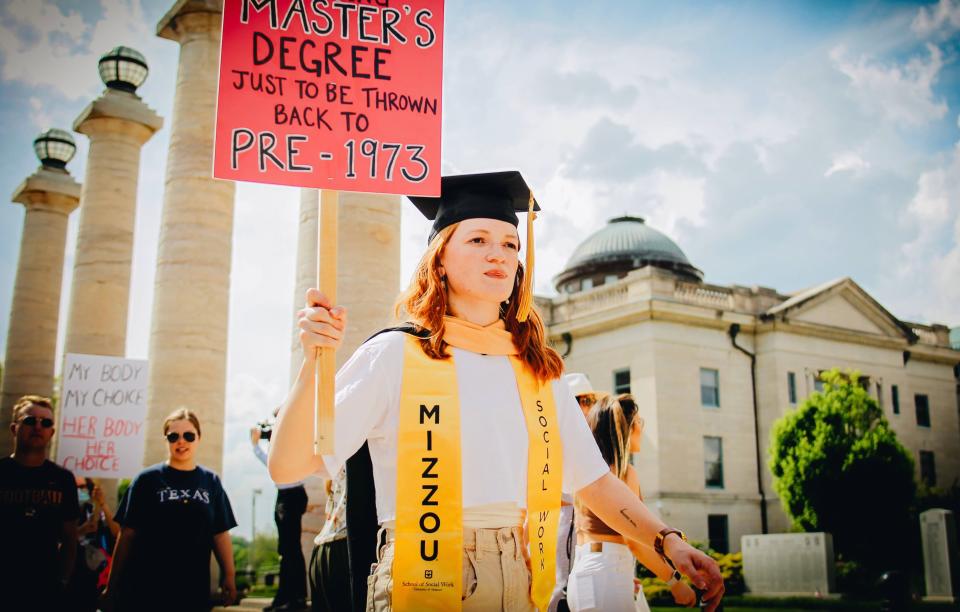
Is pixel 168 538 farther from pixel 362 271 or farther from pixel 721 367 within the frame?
pixel 721 367

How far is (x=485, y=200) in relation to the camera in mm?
3619

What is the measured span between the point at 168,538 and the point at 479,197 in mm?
4217

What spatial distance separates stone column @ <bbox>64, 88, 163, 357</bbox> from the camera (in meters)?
18.6

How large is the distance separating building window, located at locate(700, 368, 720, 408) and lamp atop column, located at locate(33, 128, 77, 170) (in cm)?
2658

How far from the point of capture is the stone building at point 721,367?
121 feet

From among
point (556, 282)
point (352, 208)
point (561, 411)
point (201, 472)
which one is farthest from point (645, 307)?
point (561, 411)

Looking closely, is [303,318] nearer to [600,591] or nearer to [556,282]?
[600,591]

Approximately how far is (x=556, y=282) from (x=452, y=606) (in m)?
49.9

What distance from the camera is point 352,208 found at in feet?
34.7

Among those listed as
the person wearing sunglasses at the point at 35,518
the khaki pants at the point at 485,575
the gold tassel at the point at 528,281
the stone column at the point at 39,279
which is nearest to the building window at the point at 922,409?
the stone column at the point at 39,279

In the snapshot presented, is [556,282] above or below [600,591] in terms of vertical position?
above

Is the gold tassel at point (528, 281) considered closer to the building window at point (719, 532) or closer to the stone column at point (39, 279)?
the stone column at point (39, 279)

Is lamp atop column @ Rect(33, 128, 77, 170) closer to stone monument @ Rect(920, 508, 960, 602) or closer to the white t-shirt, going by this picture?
the white t-shirt

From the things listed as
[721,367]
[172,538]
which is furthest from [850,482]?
[172,538]
